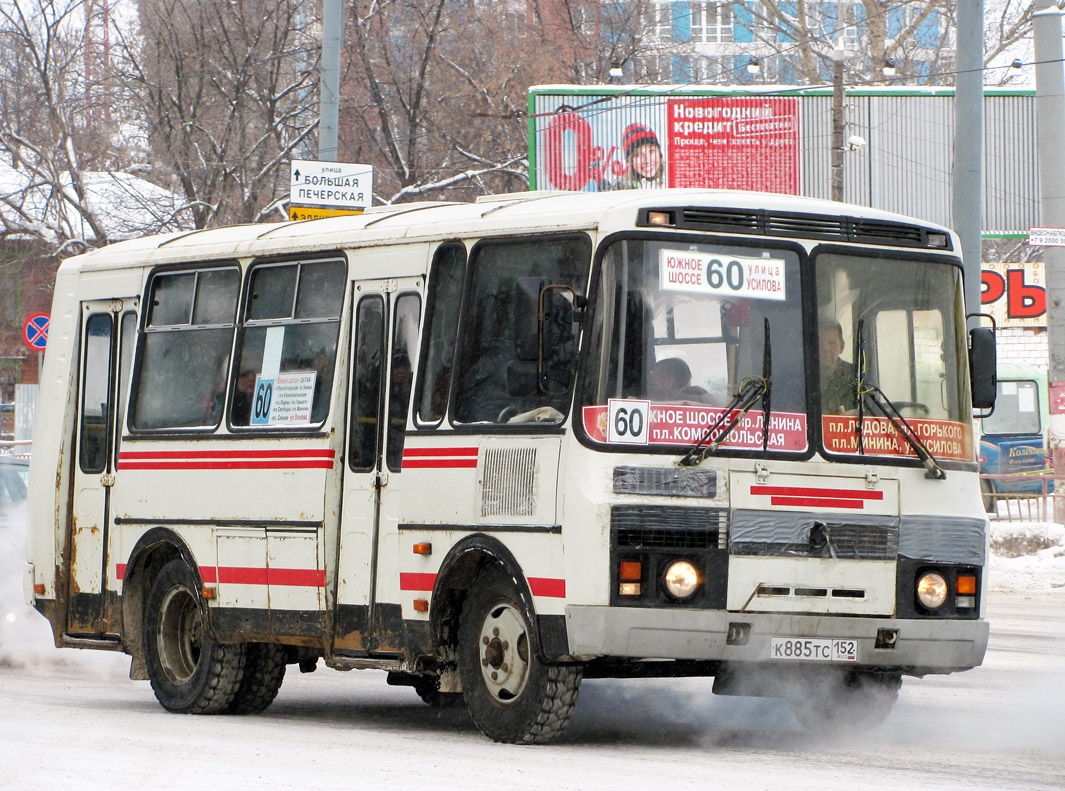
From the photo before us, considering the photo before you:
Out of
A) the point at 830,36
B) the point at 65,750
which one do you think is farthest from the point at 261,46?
the point at 65,750

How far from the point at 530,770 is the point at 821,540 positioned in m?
1.83

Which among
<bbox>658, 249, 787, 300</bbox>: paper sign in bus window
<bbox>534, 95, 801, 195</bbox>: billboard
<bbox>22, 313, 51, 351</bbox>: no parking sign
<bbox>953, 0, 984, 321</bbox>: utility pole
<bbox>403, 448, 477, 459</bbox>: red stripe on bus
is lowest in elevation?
<bbox>403, 448, 477, 459</bbox>: red stripe on bus

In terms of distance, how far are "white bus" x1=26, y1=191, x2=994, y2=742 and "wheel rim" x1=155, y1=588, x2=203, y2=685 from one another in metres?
0.51

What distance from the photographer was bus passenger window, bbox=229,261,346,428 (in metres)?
10.2

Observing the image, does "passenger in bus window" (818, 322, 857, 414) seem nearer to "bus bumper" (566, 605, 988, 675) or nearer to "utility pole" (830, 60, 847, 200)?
"bus bumper" (566, 605, 988, 675)

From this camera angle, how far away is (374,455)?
9.78 m

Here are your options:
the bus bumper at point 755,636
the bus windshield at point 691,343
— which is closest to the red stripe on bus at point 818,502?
the bus windshield at point 691,343

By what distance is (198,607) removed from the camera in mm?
Result: 10922

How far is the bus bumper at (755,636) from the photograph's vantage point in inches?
325

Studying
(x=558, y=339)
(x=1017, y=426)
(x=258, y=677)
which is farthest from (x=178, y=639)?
(x=1017, y=426)

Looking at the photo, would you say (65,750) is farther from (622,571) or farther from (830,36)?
(830,36)

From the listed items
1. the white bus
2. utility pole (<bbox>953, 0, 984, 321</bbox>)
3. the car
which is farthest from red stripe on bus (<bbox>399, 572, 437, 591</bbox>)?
utility pole (<bbox>953, 0, 984, 321</bbox>)

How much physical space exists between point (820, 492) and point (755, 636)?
29.5 inches

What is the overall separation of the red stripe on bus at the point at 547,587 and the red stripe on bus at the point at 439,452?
803 mm
